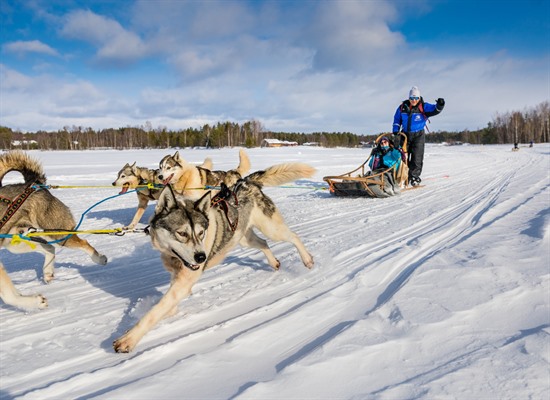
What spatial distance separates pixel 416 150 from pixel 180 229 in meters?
8.20

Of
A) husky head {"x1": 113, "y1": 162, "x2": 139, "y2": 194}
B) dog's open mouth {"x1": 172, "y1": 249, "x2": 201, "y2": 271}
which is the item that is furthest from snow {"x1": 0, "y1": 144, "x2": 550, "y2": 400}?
husky head {"x1": 113, "y1": 162, "x2": 139, "y2": 194}

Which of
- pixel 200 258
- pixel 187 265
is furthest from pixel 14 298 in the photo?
pixel 200 258

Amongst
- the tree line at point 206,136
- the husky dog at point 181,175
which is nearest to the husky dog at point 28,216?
the husky dog at point 181,175

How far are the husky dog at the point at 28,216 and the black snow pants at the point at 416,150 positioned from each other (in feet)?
25.7

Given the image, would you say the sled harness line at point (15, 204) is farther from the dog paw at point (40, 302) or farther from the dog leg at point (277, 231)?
the dog leg at point (277, 231)

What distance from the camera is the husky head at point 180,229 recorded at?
244cm

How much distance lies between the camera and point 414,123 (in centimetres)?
921

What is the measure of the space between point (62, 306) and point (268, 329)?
1.73 m

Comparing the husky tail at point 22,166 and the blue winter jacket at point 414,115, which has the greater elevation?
the blue winter jacket at point 414,115

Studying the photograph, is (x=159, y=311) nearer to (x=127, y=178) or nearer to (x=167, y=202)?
(x=167, y=202)

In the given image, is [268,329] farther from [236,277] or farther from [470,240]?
[470,240]

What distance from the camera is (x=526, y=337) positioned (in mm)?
1791

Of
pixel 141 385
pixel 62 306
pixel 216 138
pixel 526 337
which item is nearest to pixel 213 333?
pixel 141 385

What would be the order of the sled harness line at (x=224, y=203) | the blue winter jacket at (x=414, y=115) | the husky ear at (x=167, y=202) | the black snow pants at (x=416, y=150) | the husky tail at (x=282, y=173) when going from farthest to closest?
the black snow pants at (x=416, y=150)
the blue winter jacket at (x=414, y=115)
the husky tail at (x=282, y=173)
the sled harness line at (x=224, y=203)
the husky ear at (x=167, y=202)
